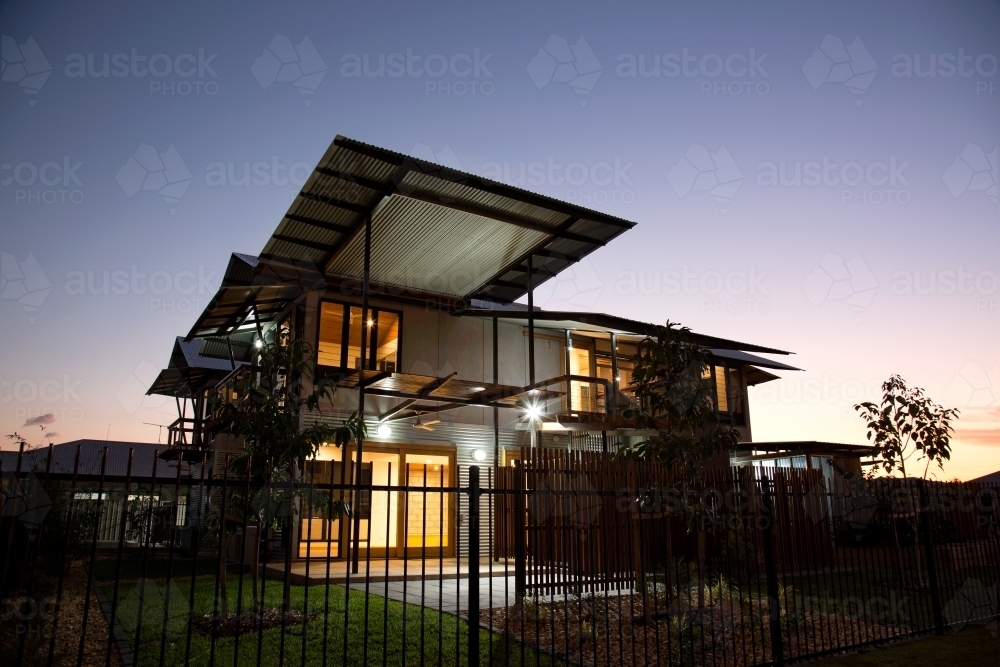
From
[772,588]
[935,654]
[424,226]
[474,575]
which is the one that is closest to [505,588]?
[474,575]

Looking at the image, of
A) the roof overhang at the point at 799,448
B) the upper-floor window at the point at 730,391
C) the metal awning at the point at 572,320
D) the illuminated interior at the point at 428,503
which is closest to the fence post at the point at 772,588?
the metal awning at the point at 572,320

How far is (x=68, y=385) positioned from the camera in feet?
44.2

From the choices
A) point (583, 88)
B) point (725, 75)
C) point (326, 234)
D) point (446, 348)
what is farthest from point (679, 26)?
point (446, 348)

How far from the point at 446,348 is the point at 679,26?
35.0 feet

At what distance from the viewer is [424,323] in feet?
59.7

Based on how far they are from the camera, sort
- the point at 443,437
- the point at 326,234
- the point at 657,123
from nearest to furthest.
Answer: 1. the point at 657,123
2. the point at 326,234
3. the point at 443,437

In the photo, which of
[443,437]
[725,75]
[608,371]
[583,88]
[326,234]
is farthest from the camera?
[608,371]

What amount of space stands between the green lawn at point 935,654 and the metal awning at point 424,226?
29.3ft

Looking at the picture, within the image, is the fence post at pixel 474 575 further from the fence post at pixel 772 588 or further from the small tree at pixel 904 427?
the small tree at pixel 904 427

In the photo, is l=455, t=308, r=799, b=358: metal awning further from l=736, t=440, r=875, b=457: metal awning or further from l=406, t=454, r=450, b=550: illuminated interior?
l=736, t=440, r=875, b=457: metal awning

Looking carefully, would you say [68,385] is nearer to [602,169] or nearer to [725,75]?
[602,169]

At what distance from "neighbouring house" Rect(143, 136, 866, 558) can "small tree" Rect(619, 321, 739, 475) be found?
12.2 ft

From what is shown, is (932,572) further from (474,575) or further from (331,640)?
(331,640)

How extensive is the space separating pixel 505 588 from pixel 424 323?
38.9ft
